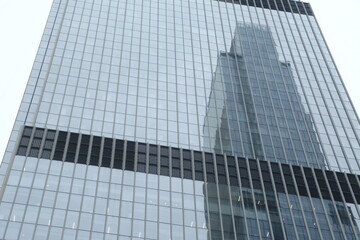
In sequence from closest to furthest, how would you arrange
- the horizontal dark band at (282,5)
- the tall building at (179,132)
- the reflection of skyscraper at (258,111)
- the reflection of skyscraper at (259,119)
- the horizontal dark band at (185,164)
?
1. the tall building at (179,132)
2. the reflection of skyscraper at (259,119)
3. the horizontal dark band at (185,164)
4. the reflection of skyscraper at (258,111)
5. the horizontal dark band at (282,5)

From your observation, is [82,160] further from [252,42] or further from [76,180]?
[252,42]

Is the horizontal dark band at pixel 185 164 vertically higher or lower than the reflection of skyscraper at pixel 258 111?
higher

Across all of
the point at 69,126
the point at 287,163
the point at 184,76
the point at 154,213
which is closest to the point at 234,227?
the point at 154,213

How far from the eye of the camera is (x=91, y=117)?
89250mm

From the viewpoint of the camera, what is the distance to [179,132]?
9031cm

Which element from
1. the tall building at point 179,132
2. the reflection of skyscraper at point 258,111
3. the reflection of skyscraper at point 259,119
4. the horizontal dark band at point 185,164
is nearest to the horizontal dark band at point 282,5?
the tall building at point 179,132

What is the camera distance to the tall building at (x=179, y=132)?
7294 cm

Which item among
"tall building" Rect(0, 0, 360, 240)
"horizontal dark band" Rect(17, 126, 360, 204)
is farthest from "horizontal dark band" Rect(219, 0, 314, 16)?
"horizontal dark band" Rect(17, 126, 360, 204)

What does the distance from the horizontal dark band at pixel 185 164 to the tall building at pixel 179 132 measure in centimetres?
22

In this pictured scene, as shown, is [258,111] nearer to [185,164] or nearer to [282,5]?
[185,164]

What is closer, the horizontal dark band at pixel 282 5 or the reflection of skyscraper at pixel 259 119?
the reflection of skyscraper at pixel 259 119

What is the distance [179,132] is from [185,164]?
860 cm

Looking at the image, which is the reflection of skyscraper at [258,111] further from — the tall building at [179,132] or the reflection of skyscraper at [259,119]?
the tall building at [179,132]

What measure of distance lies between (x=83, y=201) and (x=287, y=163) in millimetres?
31284
